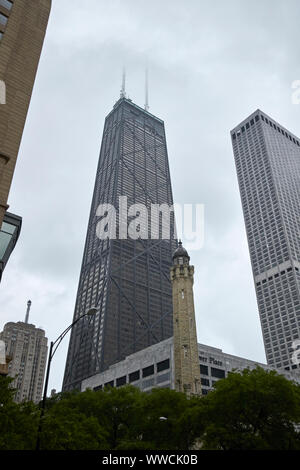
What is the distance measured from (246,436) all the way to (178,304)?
5513 centimetres

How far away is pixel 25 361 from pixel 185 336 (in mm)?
135376

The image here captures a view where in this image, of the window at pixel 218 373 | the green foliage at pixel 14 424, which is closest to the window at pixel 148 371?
the window at pixel 218 373

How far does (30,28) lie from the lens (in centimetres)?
3766

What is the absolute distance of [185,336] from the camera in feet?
268

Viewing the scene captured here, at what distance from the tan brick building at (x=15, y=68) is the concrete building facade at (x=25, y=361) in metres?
172

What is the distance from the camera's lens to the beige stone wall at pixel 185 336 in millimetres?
77000

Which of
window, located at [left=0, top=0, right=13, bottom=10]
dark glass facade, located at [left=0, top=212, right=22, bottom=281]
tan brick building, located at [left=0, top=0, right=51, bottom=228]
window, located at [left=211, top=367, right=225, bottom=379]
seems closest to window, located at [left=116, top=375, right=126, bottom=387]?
window, located at [left=211, top=367, right=225, bottom=379]

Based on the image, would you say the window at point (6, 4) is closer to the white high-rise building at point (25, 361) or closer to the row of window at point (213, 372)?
the row of window at point (213, 372)

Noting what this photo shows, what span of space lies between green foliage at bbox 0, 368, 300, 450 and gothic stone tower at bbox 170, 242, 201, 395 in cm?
3335

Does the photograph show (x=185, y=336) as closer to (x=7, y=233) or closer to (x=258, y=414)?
(x=258, y=414)

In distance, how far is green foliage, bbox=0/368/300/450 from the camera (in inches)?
977

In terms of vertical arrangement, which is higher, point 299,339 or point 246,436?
point 299,339
